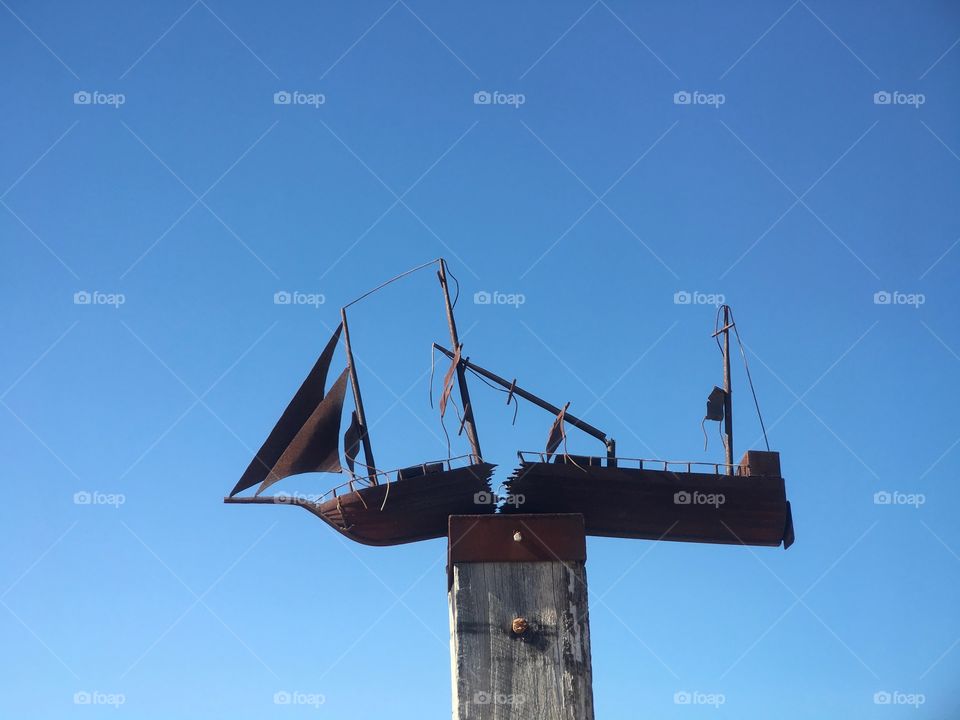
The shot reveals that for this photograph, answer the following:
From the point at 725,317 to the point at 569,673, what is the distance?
514 centimetres

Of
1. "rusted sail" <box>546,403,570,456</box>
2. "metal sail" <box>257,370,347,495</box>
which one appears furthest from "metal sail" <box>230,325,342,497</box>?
"rusted sail" <box>546,403,570,456</box>

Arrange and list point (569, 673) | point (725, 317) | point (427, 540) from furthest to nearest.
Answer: point (725, 317), point (427, 540), point (569, 673)

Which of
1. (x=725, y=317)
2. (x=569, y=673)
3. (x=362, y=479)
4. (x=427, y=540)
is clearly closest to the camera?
(x=569, y=673)

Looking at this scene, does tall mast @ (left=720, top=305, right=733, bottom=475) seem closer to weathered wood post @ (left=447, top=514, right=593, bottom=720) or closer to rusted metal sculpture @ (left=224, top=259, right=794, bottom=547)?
rusted metal sculpture @ (left=224, top=259, right=794, bottom=547)

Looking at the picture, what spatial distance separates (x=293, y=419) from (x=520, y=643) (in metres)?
4.71

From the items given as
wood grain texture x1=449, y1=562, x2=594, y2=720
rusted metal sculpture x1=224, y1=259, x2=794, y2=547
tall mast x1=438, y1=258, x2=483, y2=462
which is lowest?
wood grain texture x1=449, y1=562, x2=594, y2=720

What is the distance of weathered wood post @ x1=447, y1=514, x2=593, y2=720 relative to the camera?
834 centimetres

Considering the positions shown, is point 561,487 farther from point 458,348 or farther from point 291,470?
point 291,470

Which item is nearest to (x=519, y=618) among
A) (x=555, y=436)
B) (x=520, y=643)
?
(x=520, y=643)

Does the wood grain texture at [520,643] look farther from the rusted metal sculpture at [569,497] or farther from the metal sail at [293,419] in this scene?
the metal sail at [293,419]

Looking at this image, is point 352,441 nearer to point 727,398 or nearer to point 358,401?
point 358,401

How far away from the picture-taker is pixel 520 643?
8.48 metres

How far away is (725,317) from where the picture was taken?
1193cm

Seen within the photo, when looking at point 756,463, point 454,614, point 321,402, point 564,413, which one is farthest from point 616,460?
point 321,402
